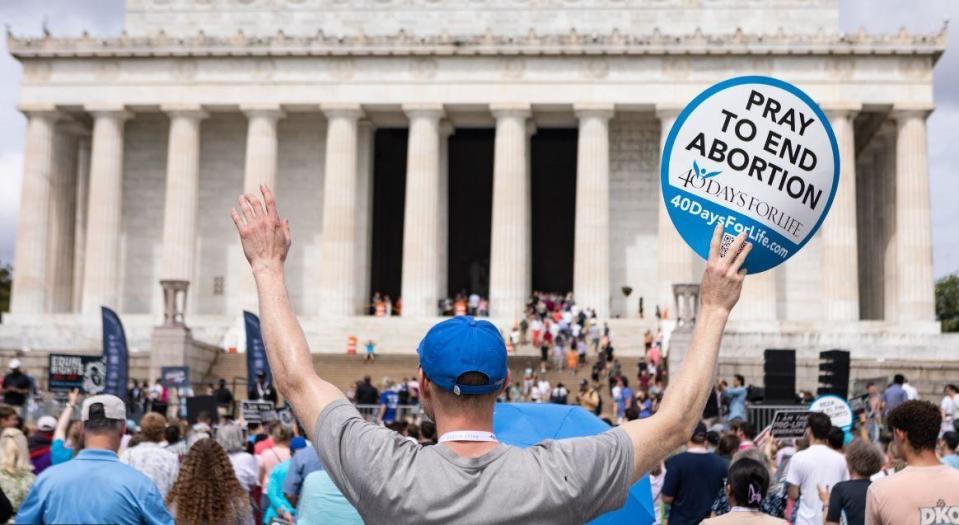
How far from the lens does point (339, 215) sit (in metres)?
59.5

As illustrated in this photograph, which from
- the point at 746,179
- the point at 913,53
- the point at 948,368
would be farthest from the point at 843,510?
the point at 913,53

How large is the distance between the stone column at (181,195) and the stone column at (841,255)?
28.9 meters

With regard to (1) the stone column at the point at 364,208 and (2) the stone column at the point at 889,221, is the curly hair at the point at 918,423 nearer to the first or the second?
(2) the stone column at the point at 889,221

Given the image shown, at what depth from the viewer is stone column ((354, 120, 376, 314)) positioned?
61500 millimetres

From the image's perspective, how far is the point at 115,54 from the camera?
60.1 meters

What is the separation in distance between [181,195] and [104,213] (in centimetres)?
375

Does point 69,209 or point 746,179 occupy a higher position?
point 69,209

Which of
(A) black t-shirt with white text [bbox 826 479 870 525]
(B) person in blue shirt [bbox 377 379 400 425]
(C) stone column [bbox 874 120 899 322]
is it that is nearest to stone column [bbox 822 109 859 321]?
(C) stone column [bbox 874 120 899 322]

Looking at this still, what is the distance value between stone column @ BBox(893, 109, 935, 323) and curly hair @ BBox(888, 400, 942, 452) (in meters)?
51.6

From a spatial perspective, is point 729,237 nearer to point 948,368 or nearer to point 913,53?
point 948,368

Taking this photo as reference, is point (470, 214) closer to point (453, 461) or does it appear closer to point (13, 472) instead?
point (13, 472)

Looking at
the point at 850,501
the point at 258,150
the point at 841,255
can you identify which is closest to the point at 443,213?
the point at 258,150

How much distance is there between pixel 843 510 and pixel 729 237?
455 centimetres

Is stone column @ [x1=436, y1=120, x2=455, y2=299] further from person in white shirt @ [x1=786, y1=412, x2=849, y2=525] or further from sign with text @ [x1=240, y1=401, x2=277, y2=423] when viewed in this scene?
person in white shirt @ [x1=786, y1=412, x2=849, y2=525]
